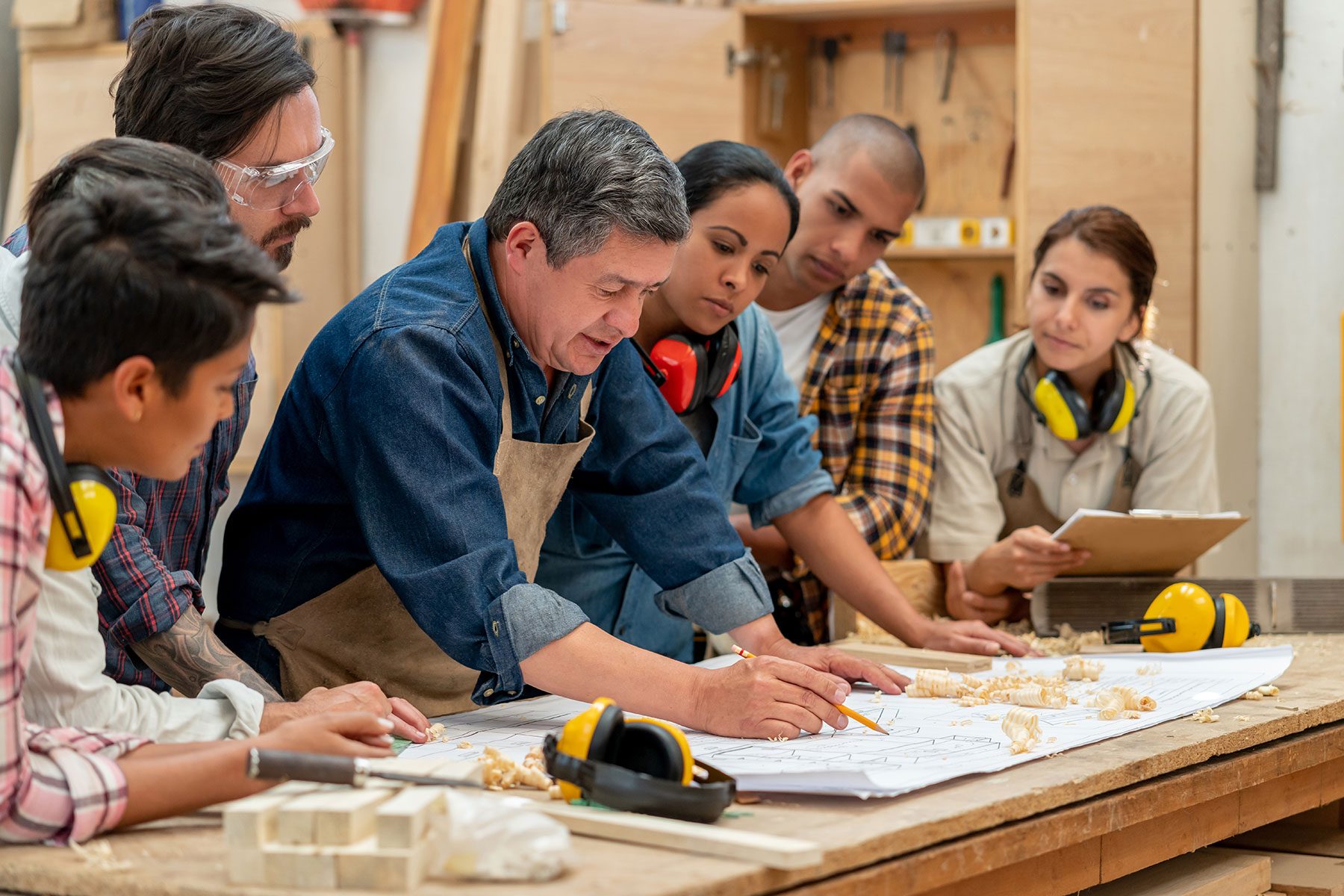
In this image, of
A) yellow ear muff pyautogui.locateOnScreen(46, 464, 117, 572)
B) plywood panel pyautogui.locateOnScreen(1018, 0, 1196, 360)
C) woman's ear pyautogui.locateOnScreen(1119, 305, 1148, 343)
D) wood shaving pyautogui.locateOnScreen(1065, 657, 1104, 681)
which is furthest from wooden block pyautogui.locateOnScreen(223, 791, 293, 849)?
plywood panel pyautogui.locateOnScreen(1018, 0, 1196, 360)

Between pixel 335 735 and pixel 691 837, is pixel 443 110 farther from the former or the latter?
pixel 691 837

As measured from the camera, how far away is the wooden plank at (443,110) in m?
5.14

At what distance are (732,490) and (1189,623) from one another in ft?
2.70

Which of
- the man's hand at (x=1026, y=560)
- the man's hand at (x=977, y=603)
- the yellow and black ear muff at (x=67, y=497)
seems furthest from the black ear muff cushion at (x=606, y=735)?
the man's hand at (x=977, y=603)

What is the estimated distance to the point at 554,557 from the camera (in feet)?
8.29

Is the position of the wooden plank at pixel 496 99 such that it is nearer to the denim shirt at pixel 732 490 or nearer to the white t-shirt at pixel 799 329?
the white t-shirt at pixel 799 329

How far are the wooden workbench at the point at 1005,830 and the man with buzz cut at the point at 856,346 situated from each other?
107 cm

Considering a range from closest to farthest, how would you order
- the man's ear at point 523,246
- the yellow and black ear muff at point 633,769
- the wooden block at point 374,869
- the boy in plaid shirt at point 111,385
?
the wooden block at point 374,869
the boy in plaid shirt at point 111,385
the yellow and black ear muff at point 633,769
the man's ear at point 523,246

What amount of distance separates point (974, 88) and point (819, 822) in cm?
392

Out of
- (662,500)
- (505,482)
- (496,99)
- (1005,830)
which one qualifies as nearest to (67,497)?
(505,482)

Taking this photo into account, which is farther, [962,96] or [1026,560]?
[962,96]

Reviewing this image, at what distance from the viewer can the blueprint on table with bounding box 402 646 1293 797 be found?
5.02 ft

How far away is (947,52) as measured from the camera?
4914 mm

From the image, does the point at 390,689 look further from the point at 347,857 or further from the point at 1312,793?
the point at 1312,793
